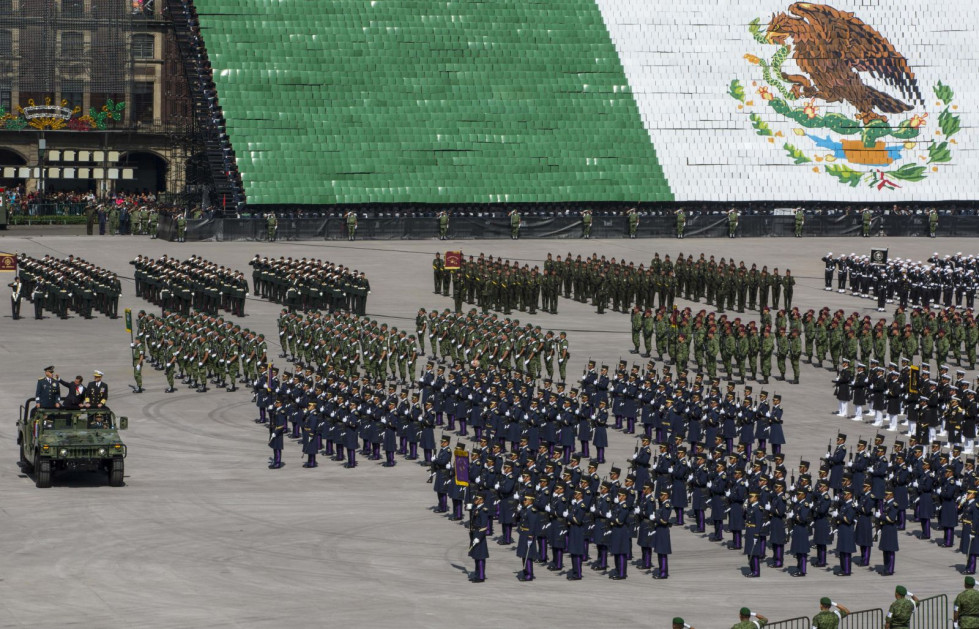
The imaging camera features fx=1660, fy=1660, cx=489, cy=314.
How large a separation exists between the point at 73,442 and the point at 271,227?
34895 mm

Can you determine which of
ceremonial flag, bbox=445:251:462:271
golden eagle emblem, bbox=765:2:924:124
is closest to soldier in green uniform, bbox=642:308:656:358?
ceremonial flag, bbox=445:251:462:271

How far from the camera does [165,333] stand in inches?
1451

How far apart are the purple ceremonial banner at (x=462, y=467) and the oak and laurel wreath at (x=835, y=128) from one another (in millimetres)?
50354

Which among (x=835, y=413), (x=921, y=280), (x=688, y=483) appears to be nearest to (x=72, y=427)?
(x=688, y=483)

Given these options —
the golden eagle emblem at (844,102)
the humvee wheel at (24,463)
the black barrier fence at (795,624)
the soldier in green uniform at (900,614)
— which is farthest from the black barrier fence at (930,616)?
the golden eagle emblem at (844,102)

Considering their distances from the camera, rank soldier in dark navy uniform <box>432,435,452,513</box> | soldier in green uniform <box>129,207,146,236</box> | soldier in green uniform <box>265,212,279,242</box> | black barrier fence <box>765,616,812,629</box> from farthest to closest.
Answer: soldier in green uniform <box>129,207,146,236</box>
soldier in green uniform <box>265,212,279,242</box>
soldier in dark navy uniform <box>432,435,452,513</box>
black barrier fence <box>765,616,812,629</box>

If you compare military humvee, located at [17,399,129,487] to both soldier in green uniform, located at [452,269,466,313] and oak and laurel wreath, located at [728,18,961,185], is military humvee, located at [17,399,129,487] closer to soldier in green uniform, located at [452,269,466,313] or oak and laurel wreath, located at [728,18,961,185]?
soldier in green uniform, located at [452,269,466,313]

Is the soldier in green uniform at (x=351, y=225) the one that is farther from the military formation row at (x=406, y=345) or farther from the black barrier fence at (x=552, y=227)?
the military formation row at (x=406, y=345)

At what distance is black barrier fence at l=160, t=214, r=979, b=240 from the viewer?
202 feet

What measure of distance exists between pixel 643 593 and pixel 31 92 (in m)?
72.1

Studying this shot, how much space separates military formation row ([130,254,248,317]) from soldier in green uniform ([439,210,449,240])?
18228 mm

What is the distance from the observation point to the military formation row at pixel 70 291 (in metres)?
44.8

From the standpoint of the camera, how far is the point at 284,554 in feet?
76.3

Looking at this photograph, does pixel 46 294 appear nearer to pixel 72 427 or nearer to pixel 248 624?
pixel 72 427
